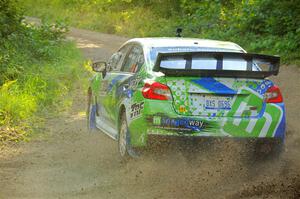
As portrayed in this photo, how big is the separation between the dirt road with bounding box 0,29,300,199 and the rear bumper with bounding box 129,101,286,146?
194 millimetres

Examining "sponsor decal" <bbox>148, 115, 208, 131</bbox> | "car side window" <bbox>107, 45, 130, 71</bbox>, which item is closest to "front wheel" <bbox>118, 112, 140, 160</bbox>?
"sponsor decal" <bbox>148, 115, 208, 131</bbox>

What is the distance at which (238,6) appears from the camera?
24.6 m

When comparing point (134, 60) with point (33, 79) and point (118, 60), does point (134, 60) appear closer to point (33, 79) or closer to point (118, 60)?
point (118, 60)

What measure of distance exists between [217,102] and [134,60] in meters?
1.64

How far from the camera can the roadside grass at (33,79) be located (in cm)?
1056

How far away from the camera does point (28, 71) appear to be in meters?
14.6

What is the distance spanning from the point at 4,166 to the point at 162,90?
240cm

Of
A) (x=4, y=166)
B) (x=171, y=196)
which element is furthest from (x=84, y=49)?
(x=171, y=196)

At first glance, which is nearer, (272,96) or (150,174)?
(150,174)

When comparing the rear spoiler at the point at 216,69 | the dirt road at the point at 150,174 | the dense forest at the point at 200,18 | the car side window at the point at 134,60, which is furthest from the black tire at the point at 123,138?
the dense forest at the point at 200,18

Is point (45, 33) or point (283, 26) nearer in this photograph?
point (283, 26)

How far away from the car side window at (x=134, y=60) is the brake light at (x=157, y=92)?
0.74 metres

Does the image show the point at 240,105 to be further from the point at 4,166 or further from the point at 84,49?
the point at 84,49

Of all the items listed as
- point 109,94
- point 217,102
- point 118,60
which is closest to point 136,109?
point 217,102
